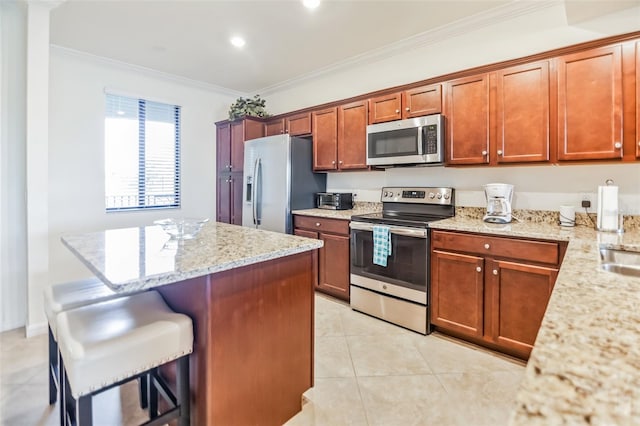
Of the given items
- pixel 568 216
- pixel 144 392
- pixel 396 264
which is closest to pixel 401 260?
pixel 396 264

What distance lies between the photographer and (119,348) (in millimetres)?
1164

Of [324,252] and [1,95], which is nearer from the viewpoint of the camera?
[1,95]

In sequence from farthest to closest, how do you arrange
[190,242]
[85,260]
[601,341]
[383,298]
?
[383,298] < [190,242] < [85,260] < [601,341]

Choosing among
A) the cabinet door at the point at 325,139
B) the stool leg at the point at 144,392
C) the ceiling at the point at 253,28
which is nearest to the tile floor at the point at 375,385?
the stool leg at the point at 144,392

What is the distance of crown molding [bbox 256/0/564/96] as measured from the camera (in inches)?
103

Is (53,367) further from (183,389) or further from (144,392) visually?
(183,389)

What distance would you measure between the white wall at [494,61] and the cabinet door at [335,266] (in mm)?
752

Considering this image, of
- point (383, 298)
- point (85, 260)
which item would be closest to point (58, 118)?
point (85, 260)

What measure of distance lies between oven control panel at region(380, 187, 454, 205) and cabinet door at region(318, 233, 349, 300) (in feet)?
2.25

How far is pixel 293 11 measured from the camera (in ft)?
9.03

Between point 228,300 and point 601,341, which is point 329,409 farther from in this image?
point 601,341

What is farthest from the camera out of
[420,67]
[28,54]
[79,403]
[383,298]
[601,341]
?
[420,67]

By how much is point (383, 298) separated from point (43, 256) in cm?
297

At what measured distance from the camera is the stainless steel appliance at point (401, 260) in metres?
2.66
